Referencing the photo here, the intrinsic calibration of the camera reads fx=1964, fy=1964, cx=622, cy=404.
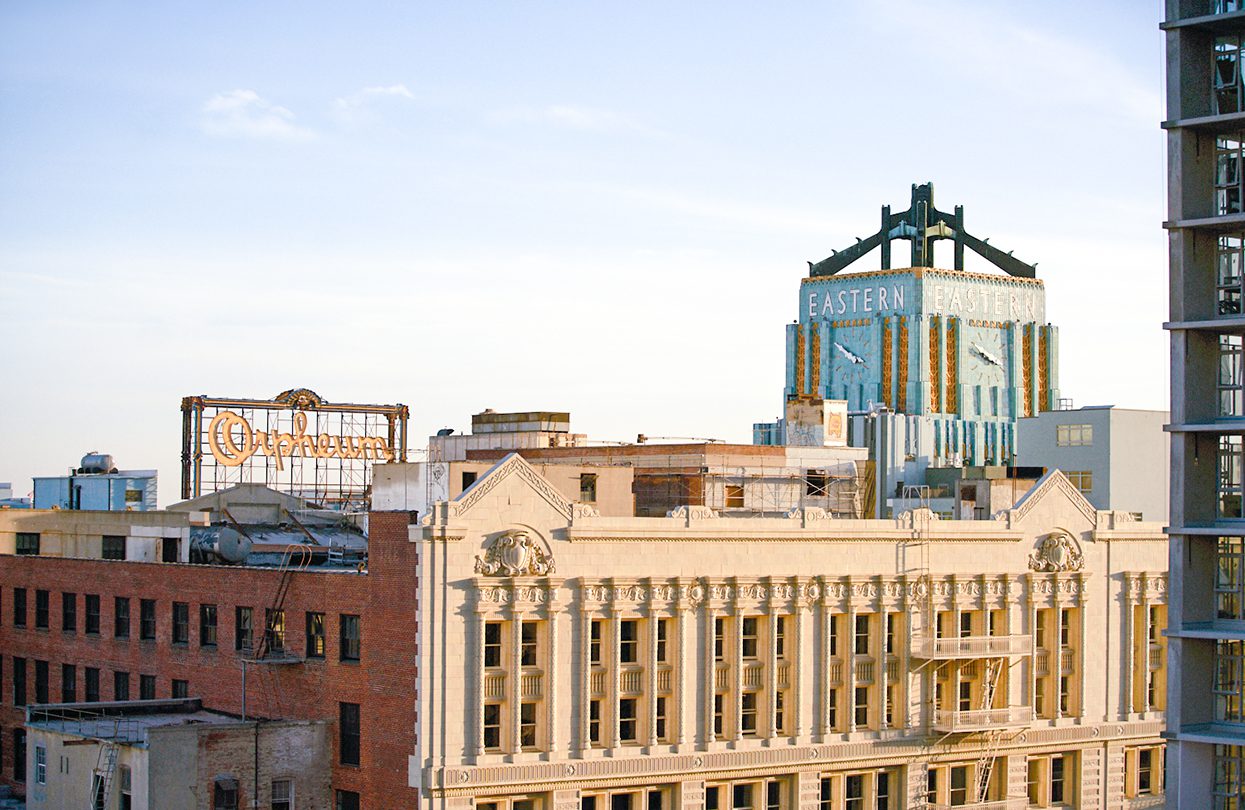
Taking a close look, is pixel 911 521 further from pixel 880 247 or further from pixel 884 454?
pixel 880 247

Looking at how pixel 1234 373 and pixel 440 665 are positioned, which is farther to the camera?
pixel 440 665

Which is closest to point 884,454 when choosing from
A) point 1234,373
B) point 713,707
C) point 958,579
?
point 958,579

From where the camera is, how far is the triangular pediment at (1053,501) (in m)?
90.7

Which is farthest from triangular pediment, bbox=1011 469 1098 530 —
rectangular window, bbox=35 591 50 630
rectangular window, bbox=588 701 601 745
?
rectangular window, bbox=35 591 50 630

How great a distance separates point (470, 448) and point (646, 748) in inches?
1272

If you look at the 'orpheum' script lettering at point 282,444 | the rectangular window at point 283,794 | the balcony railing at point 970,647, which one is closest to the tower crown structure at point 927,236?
the 'orpheum' script lettering at point 282,444

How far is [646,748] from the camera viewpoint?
78250 mm

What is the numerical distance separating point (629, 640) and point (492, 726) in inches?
284

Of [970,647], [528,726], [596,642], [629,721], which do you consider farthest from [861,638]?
[528,726]

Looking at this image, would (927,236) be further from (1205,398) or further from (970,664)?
(1205,398)

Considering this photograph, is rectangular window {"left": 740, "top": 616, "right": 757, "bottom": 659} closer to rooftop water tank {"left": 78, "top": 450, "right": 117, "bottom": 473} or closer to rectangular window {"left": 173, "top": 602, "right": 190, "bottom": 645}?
rectangular window {"left": 173, "top": 602, "right": 190, "bottom": 645}

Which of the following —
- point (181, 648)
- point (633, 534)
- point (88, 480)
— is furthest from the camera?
point (88, 480)

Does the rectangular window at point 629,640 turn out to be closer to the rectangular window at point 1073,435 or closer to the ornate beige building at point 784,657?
the ornate beige building at point 784,657

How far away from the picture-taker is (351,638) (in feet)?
254
